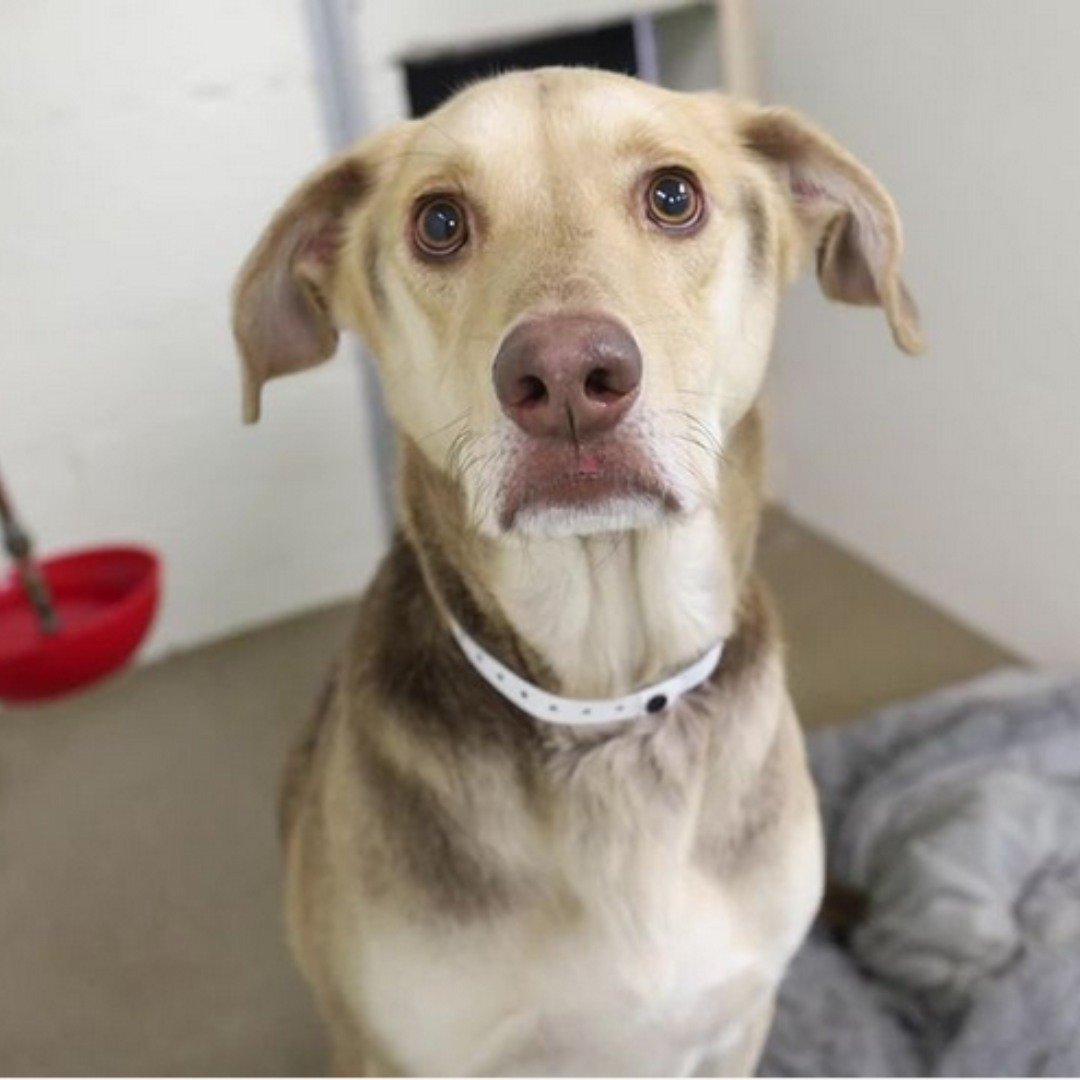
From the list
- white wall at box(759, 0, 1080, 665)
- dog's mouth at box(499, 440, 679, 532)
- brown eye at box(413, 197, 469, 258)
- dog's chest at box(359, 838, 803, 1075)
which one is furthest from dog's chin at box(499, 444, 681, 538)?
white wall at box(759, 0, 1080, 665)

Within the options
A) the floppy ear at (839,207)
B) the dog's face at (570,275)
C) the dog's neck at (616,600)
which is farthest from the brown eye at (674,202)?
the dog's neck at (616,600)

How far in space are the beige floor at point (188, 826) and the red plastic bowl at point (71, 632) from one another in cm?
48

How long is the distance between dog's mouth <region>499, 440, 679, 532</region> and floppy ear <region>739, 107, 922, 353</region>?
0.47 metres

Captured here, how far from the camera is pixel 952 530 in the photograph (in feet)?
8.71

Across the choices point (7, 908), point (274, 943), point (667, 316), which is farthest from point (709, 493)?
point (7, 908)

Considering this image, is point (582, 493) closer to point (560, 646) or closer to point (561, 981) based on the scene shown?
point (560, 646)

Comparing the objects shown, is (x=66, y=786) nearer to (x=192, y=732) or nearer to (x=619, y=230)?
(x=192, y=732)

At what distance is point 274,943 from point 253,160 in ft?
4.89

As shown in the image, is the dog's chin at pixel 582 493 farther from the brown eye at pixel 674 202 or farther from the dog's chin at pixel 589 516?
the brown eye at pixel 674 202

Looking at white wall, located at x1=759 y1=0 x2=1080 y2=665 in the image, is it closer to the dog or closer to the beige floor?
the beige floor

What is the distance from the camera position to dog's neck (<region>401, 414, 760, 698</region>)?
126 centimetres

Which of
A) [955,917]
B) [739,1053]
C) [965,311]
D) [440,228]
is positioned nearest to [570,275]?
[440,228]

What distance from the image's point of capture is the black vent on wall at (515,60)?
8.97 feet

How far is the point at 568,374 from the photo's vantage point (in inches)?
38.1
